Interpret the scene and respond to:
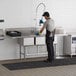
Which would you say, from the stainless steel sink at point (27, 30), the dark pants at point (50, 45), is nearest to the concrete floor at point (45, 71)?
the dark pants at point (50, 45)

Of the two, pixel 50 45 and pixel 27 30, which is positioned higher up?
pixel 27 30

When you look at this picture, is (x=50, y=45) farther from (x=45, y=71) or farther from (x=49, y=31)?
(x=45, y=71)

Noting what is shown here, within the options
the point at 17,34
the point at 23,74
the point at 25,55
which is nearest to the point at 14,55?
the point at 25,55

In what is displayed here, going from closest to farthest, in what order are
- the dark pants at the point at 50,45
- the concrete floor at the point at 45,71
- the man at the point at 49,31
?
the concrete floor at the point at 45,71 → the man at the point at 49,31 → the dark pants at the point at 50,45

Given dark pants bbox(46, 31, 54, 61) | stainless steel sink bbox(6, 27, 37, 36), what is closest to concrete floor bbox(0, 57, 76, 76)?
dark pants bbox(46, 31, 54, 61)

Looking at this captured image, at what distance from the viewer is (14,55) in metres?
8.07

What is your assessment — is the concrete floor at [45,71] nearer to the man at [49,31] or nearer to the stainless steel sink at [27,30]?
the man at [49,31]

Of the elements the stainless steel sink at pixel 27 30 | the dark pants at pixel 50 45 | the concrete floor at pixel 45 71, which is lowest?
A: the concrete floor at pixel 45 71

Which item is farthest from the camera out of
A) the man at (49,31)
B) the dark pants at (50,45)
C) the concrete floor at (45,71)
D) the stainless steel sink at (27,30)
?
the stainless steel sink at (27,30)

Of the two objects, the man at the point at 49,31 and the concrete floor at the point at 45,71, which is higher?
the man at the point at 49,31

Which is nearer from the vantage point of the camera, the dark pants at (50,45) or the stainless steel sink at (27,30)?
the dark pants at (50,45)

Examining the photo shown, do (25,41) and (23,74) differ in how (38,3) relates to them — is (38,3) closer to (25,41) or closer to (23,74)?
(25,41)

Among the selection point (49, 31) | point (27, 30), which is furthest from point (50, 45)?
point (27, 30)

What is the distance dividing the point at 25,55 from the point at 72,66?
65.4 inches
